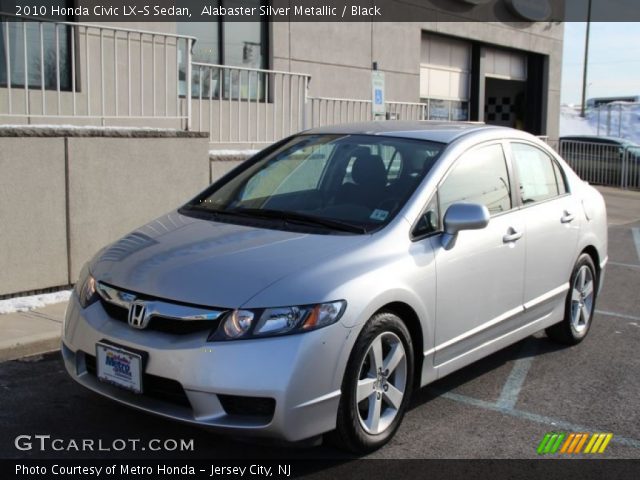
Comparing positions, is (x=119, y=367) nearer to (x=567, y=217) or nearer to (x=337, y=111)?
(x=567, y=217)

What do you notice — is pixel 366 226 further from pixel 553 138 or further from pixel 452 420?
pixel 553 138

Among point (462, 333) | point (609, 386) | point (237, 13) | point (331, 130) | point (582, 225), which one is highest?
point (237, 13)

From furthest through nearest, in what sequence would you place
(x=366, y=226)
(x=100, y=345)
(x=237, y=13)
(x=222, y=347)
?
1. (x=237, y=13)
2. (x=366, y=226)
3. (x=100, y=345)
4. (x=222, y=347)

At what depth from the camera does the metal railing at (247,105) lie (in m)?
10.1

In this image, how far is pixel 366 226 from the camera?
4.26 metres

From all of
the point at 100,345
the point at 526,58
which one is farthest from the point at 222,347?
the point at 526,58

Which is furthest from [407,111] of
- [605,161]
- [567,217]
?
[605,161]

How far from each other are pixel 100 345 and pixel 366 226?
1.53m

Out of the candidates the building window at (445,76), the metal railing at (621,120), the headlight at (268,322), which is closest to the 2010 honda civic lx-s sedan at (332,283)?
the headlight at (268,322)

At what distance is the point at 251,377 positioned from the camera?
3395 mm

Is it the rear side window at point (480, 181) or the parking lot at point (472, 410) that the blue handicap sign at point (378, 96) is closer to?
the parking lot at point (472, 410)

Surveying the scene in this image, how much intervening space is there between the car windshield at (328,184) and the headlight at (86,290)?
2.90 ft

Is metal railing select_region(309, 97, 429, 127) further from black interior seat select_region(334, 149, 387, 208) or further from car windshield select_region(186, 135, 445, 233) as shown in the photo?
black interior seat select_region(334, 149, 387, 208)

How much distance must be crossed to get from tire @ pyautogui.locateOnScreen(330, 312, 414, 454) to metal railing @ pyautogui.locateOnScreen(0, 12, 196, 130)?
200 inches
